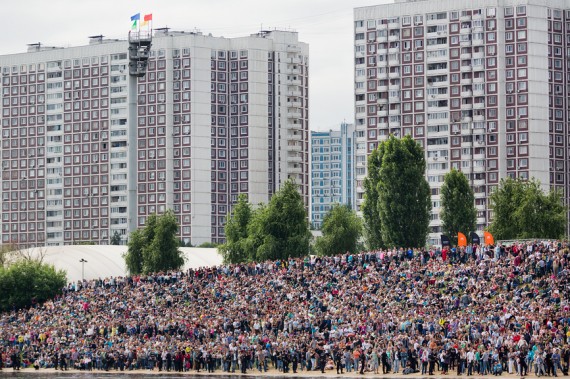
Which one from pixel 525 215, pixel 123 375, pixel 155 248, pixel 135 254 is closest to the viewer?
pixel 123 375

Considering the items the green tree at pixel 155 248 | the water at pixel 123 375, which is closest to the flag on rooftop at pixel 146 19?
the green tree at pixel 155 248

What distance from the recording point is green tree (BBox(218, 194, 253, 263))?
135 m

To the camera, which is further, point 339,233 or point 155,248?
point 339,233

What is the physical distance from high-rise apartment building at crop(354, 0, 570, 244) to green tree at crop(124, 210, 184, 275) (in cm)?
5628

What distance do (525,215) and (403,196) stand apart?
12.6 m

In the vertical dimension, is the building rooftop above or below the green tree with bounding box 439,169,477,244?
below

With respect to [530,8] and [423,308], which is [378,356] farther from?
[530,8]

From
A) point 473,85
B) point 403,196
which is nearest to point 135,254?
point 403,196

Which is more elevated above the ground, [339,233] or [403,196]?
[403,196]

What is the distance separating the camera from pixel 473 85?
178125mm

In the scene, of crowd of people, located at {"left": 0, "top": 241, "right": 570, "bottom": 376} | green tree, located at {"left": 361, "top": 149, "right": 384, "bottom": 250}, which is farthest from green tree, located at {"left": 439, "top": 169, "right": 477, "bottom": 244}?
crowd of people, located at {"left": 0, "top": 241, "right": 570, "bottom": 376}

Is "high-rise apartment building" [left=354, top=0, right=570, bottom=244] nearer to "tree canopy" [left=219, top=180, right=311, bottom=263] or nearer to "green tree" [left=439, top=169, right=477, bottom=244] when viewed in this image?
"green tree" [left=439, top=169, right=477, bottom=244]

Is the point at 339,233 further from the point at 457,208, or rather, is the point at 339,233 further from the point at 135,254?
the point at 135,254

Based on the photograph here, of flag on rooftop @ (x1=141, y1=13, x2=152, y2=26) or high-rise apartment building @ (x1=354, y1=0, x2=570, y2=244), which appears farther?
high-rise apartment building @ (x1=354, y1=0, x2=570, y2=244)
